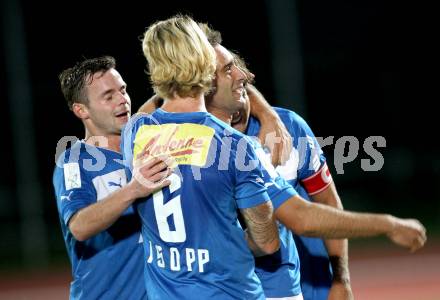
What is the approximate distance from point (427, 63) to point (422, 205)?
4.94 meters

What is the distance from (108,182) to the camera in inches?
145

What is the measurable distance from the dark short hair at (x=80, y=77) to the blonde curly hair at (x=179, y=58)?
3.10ft

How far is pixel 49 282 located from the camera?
10.7 metres

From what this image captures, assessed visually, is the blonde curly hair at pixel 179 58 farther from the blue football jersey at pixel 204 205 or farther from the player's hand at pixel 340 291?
the player's hand at pixel 340 291

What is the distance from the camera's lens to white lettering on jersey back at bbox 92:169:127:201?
365 cm

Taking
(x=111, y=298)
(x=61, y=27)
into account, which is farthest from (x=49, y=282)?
(x=61, y=27)

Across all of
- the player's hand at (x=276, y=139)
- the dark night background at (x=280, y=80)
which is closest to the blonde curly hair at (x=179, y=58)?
the player's hand at (x=276, y=139)

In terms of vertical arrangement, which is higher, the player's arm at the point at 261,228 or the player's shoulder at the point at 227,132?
the player's shoulder at the point at 227,132

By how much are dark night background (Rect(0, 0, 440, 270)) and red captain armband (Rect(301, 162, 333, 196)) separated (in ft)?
29.0

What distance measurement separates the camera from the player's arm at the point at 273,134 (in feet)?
12.0

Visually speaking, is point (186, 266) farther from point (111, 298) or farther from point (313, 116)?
point (313, 116)

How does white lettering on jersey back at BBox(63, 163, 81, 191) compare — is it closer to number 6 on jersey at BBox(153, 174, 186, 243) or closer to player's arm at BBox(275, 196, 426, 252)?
number 6 on jersey at BBox(153, 174, 186, 243)

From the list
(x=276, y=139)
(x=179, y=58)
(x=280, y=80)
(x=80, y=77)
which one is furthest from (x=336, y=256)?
(x=280, y=80)

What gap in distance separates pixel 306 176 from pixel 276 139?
0.26m
